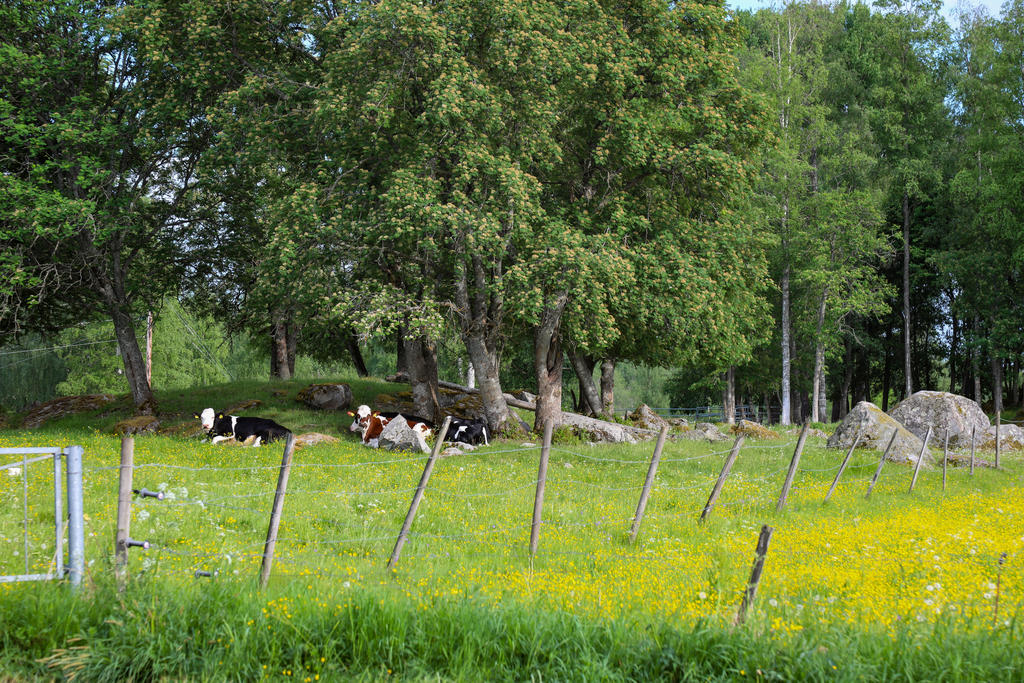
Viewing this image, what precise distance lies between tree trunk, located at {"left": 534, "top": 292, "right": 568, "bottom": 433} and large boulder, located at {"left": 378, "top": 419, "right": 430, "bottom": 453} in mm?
5275

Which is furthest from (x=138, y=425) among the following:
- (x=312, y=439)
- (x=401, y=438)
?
(x=401, y=438)

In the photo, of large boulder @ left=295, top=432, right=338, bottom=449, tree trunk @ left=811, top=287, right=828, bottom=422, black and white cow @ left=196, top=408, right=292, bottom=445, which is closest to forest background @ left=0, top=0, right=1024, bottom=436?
large boulder @ left=295, top=432, right=338, bottom=449

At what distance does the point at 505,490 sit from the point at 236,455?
29.2ft

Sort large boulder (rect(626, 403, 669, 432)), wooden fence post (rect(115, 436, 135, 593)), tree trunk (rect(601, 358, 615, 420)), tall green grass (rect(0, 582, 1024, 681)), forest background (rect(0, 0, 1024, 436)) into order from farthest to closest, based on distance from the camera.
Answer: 1. tree trunk (rect(601, 358, 615, 420))
2. large boulder (rect(626, 403, 669, 432))
3. forest background (rect(0, 0, 1024, 436))
4. wooden fence post (rect(115, 436, 135, 593))
5. tall green grass (rect(0, 582, 1024, 681))

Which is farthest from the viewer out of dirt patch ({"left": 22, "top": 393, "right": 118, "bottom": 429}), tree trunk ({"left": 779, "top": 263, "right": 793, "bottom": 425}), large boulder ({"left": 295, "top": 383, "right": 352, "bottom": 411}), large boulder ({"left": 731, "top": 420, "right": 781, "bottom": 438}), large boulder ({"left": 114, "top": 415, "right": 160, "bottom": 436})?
tree trunk ({"left": 779, "top": 263, "right": 793, "bottom": 425})

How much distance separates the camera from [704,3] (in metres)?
29.9

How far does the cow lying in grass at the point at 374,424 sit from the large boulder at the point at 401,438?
243mm

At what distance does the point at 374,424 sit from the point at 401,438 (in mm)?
1854

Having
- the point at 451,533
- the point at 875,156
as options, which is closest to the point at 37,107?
the point at 451,533

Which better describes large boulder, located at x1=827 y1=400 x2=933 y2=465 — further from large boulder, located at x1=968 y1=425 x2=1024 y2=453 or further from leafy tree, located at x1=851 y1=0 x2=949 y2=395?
leafy tree, located at x1=851 y1=0 x2=949 y2=395

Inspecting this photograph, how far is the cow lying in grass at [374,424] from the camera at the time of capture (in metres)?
25.5

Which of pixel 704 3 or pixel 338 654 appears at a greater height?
pixel 704 3

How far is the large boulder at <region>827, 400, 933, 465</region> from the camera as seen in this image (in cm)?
2602

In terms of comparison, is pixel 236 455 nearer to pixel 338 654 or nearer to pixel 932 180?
pixel 338 654
